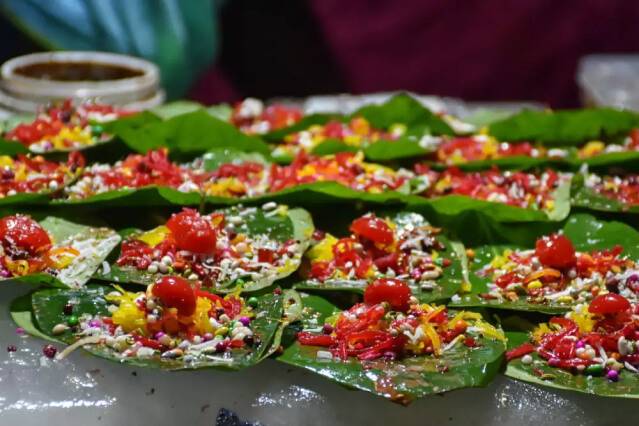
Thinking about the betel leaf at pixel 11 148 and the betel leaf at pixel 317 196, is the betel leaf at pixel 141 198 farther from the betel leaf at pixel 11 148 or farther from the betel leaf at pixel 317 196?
the betel leaf at pixel 11 148

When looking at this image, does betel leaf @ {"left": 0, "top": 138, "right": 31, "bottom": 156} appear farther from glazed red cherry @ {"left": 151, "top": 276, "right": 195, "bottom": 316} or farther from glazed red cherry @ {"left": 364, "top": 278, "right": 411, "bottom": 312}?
glazed red cherry @ {"left": 364, "top": 278, "right": 411, "bottom": 312}

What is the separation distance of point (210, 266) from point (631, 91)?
2.74m

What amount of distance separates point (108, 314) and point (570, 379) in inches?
36.0

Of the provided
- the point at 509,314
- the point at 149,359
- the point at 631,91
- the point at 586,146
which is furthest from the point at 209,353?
the point at 631,91

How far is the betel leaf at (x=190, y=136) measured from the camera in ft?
7.71

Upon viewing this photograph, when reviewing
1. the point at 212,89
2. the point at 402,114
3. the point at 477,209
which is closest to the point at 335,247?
the point at 477,209

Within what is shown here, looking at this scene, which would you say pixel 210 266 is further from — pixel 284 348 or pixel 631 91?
pixel 631 91

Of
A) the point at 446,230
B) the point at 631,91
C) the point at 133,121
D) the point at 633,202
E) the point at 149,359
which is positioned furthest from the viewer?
the point at 631,91

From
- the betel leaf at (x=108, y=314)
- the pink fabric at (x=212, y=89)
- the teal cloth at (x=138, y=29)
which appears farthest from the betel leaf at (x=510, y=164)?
the pink fabric at (x=212, y=89)

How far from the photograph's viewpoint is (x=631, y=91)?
3814 millimetres

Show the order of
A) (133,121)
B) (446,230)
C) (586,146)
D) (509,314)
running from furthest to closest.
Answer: (586,146) < (133,121) < (446,230) < (509,314)

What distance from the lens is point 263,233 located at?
1945 millimetres

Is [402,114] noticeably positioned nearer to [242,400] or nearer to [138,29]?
[242,400]

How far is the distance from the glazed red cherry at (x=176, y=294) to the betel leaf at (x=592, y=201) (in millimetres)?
1092
